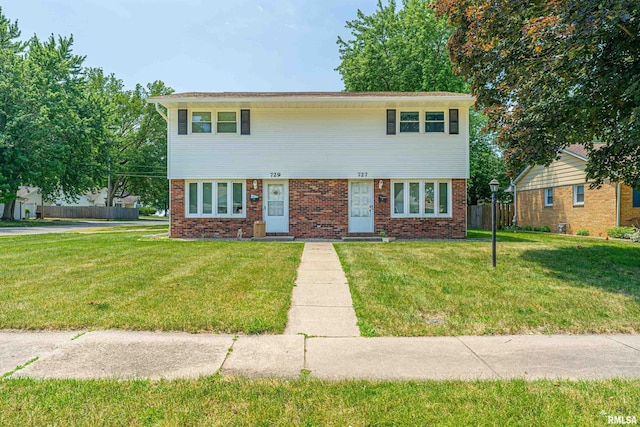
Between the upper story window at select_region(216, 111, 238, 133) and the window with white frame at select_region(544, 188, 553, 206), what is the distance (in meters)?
15.9

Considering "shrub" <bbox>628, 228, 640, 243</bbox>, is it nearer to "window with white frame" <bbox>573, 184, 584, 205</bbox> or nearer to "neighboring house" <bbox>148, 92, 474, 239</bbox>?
"window with white frame" <bbox>573, 184, 584, 205</bbox>

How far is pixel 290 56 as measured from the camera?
17297 mm

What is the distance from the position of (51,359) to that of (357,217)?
11.5 meters

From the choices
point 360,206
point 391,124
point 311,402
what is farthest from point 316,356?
point 391,124

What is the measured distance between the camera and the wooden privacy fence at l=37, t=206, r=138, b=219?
1628 inches

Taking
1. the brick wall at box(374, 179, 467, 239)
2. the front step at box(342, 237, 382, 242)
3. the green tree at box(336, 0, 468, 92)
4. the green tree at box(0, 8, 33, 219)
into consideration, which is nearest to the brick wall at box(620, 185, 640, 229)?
the brick wall at box(374, 179, 467, 239)

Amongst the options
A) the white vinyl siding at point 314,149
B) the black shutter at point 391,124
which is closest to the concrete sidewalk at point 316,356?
the white vinyl siding at point 314,149

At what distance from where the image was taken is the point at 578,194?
17.1 metres

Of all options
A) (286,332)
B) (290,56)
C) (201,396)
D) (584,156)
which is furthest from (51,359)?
(584,156)

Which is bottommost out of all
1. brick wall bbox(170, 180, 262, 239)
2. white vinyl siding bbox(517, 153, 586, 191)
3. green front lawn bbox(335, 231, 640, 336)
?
green front lawn bbox(335, 231, 640, 336)

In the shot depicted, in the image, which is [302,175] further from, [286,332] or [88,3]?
[286,332]

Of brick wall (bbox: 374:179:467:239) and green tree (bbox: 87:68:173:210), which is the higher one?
green tree (bbox: 87:68:173:210)

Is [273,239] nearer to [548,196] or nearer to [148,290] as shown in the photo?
[148,290]

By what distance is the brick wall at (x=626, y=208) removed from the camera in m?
14.8
